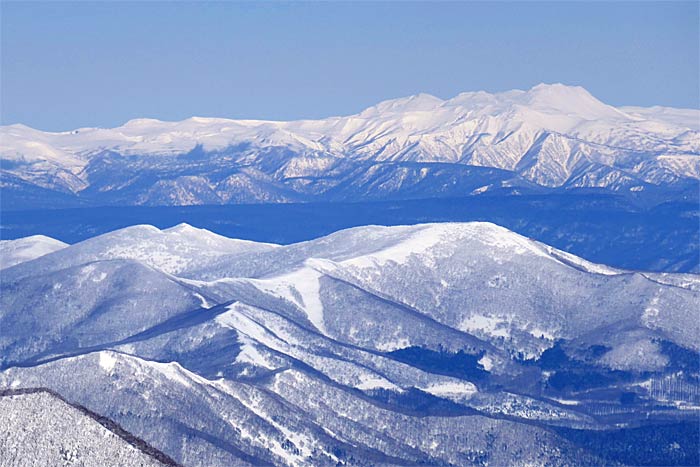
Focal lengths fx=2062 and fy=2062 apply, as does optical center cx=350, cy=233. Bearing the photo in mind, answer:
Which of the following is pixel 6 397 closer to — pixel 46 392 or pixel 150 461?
pixel 46 392

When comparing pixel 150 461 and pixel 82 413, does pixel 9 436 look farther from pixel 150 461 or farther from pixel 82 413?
pixel 150 461

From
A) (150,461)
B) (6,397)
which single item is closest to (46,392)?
(6,397)

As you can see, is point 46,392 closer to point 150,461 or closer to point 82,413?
point 82,413

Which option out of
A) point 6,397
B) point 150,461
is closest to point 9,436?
point 6,397

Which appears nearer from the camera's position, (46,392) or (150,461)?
(150,461)

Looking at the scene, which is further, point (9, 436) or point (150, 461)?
point (9, 436)
